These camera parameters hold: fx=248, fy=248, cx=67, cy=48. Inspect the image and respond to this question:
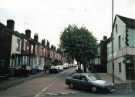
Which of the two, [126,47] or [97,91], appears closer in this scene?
[97,91]

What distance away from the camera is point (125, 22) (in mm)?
30875

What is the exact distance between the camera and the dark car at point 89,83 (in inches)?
793

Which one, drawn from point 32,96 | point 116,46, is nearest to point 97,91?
point 32,96

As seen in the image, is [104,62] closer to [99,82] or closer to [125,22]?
[125,22]

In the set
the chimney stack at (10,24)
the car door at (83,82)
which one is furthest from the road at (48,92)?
the chimney stack at (10,24)

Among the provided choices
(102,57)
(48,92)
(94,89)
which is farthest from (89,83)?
(102,57)

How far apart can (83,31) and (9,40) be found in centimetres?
1434

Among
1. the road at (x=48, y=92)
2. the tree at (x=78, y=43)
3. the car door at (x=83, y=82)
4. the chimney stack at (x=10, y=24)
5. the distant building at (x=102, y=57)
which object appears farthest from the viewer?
the distant building at (x=102, y=57)

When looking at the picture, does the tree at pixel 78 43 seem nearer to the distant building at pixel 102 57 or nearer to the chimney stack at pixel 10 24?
the distant building at pixel 102 57

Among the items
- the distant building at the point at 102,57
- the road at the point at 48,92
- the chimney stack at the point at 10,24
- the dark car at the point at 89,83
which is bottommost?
the road at the point at 48,92

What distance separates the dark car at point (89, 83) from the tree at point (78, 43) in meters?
19.2

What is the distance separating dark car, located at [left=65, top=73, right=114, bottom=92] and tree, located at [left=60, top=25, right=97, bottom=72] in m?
19.2

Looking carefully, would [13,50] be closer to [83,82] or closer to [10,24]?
[10,24]

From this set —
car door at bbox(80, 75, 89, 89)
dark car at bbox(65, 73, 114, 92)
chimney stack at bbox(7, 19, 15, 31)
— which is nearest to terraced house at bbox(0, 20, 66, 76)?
chimney stack at bbox(7, 19, 15, 31)
